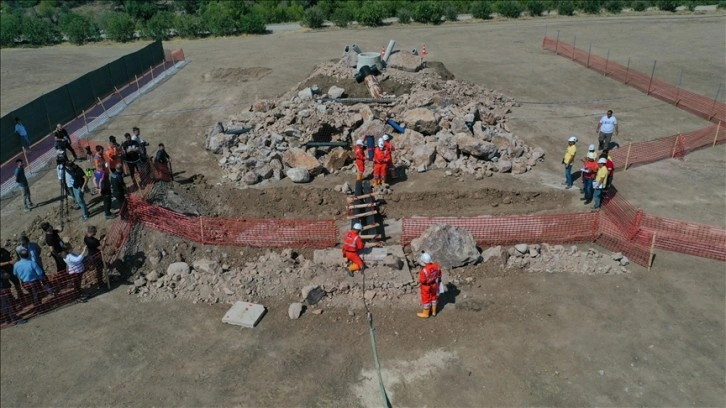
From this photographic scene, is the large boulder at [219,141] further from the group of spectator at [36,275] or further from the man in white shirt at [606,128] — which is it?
the man in white shirt at [606,128]

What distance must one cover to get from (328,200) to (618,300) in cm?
851

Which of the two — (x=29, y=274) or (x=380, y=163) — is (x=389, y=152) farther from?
(x=29, y=274)

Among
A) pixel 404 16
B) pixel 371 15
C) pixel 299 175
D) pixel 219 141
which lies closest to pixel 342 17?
pixel 371 15

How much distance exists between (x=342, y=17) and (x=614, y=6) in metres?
25.0

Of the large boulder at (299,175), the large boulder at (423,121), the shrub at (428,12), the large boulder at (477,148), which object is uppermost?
the shrub at (428,12)

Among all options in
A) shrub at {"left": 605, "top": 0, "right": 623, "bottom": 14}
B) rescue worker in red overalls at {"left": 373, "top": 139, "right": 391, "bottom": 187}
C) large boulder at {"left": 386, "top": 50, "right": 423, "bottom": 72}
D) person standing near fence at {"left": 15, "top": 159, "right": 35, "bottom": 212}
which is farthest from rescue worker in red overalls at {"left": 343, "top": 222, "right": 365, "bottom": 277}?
shrub at {"left": 605, "top": 0, "right": 623, "bottom": 14}

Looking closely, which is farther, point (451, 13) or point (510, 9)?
point (510, 9)

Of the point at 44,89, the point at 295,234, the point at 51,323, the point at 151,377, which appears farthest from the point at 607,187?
the point at 44,89

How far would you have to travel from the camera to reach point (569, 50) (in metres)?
32.9

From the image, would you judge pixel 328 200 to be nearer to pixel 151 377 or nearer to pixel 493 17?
pixel 151 377

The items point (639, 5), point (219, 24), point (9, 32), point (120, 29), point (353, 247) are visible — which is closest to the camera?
point (353, 247)

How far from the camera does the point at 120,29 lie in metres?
44.6

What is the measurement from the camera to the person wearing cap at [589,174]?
14906 millimetres

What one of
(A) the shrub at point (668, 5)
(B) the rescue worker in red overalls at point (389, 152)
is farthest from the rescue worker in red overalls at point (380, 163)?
(A) the shrub at point (668, 5)
